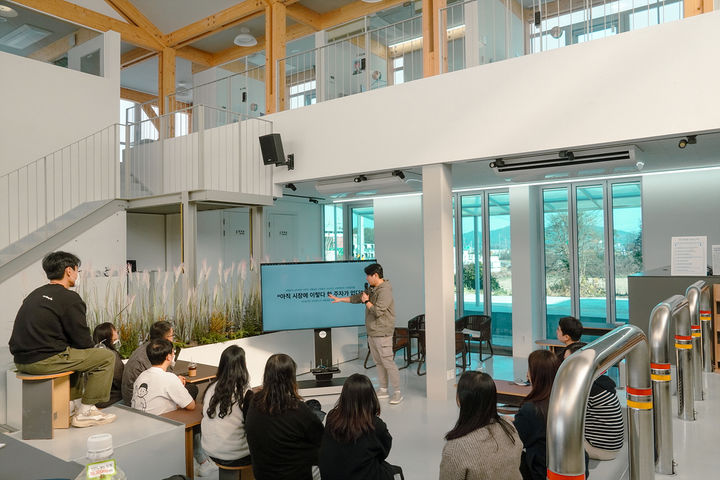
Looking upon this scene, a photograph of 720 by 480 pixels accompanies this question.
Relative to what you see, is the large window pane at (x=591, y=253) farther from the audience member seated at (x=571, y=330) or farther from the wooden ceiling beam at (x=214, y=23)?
the wooden ceiling beam at (x=214, y=23)

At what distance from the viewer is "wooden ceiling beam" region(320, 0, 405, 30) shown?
9.18 meters

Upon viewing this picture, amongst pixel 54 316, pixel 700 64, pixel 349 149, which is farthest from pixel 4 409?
pixel 700 64

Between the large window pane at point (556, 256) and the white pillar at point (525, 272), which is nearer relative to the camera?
the white pillar at point (525, 272)

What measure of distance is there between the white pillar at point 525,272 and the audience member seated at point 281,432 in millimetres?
6536

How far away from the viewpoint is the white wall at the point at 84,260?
6.16 metres

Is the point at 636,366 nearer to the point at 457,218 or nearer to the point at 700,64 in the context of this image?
the point at 700,64

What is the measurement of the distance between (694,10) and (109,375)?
5.90 metres

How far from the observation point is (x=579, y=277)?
8.84 m

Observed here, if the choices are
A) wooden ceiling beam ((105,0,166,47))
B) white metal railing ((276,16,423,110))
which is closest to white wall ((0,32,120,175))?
wooden ceiling beam ((105,0,166,47))

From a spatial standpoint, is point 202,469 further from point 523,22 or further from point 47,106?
point 523,22

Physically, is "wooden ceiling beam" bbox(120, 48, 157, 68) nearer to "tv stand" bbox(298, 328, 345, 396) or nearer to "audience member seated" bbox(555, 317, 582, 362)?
"tv stand" bbox(298, 328, 345, 396)

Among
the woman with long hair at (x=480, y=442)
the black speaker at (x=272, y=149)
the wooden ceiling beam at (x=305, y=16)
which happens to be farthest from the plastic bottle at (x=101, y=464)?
the wooden ceiling beam at (x=305, y=16)

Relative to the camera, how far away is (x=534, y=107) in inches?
211

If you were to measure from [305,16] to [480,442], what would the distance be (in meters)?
8.96
